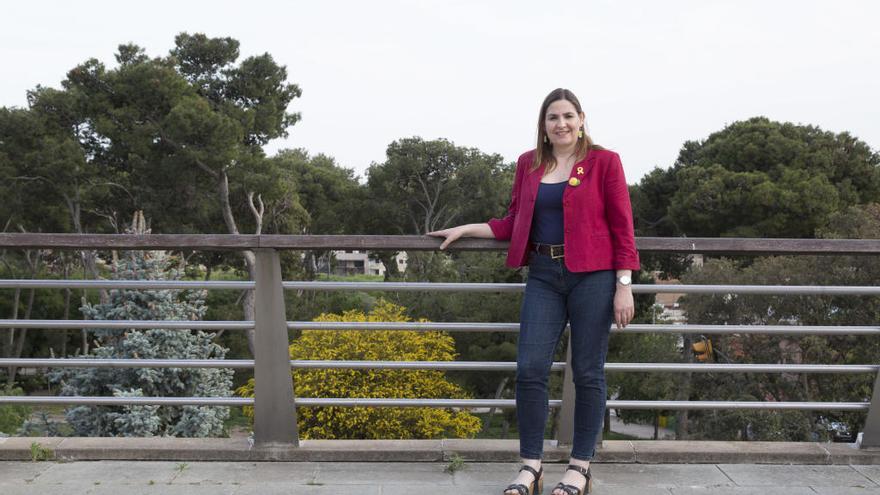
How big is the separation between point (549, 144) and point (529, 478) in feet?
4.36

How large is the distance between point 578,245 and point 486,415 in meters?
23.5

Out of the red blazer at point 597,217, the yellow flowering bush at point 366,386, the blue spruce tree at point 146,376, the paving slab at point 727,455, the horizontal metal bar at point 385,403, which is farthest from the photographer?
the yellow flowering bush at point 366,386

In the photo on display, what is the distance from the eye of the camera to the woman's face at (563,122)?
126 inches

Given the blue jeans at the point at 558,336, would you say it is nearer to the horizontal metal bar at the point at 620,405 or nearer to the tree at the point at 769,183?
the horizontal metal bar at the point at 620,405

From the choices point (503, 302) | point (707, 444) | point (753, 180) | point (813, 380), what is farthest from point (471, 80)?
point (707, 444)

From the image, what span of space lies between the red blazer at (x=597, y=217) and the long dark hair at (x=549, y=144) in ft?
0.14

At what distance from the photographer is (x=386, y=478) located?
139 inches

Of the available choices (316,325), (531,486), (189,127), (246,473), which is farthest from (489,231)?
(189,127)

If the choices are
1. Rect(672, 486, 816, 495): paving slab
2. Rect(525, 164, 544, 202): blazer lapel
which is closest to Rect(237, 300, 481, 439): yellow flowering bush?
Rect(672, 486, 816, 495): paving slab

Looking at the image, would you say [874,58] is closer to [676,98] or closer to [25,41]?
[676,98]

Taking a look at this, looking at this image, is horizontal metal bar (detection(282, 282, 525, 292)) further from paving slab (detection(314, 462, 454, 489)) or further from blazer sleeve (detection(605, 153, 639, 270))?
paving slab (detection(314, 462, 454, 489))

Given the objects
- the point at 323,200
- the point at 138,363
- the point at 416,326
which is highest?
the point at 323,200

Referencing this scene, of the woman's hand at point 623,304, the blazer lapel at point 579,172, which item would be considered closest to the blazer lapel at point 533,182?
the blazer lapel at point 579,172

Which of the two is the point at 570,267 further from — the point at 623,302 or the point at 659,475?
the point at 659,475
